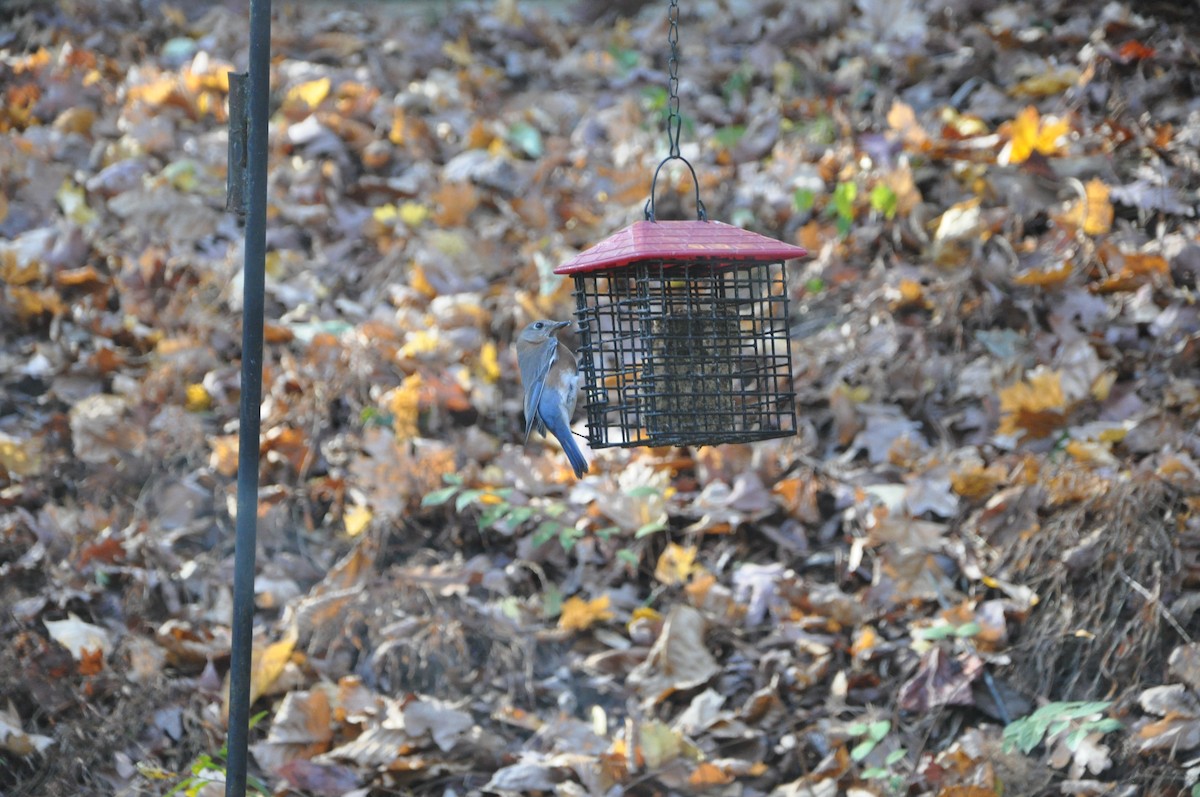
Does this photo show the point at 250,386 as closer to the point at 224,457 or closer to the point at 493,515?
the point at 493,515

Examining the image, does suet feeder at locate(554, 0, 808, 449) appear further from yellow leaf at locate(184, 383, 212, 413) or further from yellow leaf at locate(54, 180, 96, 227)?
yellow leaf at locate(54, 180, 96, 227)

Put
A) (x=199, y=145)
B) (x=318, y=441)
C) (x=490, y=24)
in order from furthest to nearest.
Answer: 1. (x=490, y=24)
2. (x=199, y=145)
3. (x=318, y=441)

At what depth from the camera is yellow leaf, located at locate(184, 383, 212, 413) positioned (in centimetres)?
560

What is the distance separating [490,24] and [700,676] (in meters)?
5.97

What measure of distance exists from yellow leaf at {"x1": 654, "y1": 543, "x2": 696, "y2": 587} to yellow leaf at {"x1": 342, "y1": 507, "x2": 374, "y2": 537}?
1.27 metres

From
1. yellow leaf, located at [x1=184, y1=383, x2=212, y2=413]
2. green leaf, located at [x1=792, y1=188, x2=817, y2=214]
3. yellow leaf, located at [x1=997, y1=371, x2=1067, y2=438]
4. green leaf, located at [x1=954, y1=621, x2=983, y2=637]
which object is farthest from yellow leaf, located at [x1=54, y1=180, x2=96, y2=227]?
green leaf, located at [x1=954, y1=621, x2=983, y2=637]

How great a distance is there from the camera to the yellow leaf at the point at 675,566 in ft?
15.3

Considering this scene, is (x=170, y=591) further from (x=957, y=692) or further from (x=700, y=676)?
(x=957, y=692)

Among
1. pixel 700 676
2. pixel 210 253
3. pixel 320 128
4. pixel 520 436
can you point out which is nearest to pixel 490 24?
pixel 320 128

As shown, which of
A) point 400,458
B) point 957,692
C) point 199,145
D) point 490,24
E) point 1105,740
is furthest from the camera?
point 490,24

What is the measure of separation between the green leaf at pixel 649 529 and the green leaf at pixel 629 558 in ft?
0.25

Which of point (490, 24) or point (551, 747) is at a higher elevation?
point (490, 24)

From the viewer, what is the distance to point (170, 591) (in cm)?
468

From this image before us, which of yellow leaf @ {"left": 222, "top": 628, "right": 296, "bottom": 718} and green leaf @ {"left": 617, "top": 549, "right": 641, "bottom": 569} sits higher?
green leaf @ {"left": 617, "top": 549, "right": 641, "bottom": 569}
